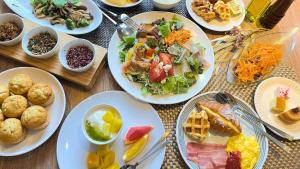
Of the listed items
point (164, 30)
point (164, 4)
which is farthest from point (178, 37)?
point (164, 4)

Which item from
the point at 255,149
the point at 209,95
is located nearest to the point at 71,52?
the point at 209,95

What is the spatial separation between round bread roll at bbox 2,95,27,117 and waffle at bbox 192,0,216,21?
1019mm

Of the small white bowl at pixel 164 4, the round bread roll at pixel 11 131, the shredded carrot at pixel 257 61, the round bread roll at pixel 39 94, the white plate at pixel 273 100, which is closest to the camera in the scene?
the round bread roll at pixel 11 131

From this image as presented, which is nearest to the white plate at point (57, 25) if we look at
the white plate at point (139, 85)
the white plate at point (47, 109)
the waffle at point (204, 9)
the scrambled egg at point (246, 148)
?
the white plate at point (139, 85)

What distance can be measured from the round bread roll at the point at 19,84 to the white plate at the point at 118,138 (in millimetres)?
225

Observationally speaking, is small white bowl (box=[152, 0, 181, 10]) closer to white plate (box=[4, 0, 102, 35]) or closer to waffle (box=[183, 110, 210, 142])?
white plate (box=[4, 0, 102, 35])

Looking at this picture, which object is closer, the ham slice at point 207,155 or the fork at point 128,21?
the ham slice at point 207,155

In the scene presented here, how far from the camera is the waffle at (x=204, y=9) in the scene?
5.39 ft

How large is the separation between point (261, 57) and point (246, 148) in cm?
50

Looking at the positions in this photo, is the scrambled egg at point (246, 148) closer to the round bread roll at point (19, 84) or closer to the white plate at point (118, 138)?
A: the white plate at point (118, 138)

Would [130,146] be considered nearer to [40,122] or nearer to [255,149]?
[40,122]

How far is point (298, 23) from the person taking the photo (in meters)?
1.75

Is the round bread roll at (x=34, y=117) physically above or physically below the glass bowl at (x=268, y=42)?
below

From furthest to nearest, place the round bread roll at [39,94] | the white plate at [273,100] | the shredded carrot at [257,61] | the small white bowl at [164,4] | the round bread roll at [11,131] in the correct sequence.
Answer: the small white bowl at [164,4]
the shredded carrot at [257,61]
the white plate at [273,100]
the round bread roll at [39,94]
the round bread roll at [11,131]
